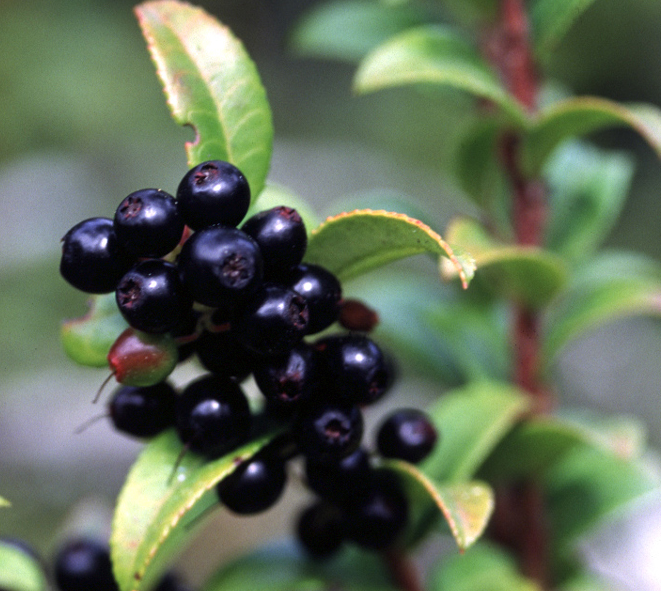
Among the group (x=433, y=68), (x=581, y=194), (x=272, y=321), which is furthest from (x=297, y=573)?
(x=581, y=194)

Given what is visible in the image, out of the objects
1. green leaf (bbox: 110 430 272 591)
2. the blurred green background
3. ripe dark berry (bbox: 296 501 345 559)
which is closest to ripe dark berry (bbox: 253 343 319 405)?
green leaf (bbox: 110 430 272 591)

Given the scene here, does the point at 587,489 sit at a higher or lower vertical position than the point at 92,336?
lower

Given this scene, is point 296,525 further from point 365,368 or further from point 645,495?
point 645,495

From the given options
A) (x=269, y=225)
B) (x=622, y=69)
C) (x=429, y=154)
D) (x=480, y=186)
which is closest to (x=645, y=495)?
(x=480, y=186)

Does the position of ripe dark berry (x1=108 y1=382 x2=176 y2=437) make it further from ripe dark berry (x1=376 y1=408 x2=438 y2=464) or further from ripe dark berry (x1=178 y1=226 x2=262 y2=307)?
ripe dark berry (x1=376 y1=408 x2=438 y2=464)

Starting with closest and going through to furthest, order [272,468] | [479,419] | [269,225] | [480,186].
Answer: [269,225]
[272,468]
[479,419]
[480,186]

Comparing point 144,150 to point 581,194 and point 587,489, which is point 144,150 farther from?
point 587,489
